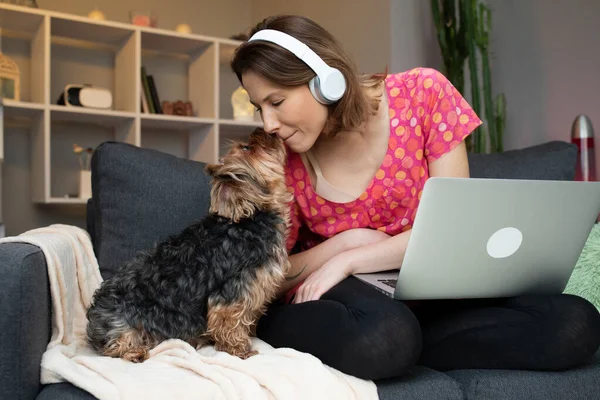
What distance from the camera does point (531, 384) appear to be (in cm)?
130

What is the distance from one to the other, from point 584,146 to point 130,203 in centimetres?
193

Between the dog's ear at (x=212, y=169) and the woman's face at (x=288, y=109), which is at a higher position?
the woman's face at (x=288, y=109)

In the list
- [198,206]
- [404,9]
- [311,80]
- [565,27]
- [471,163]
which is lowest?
[198,206]

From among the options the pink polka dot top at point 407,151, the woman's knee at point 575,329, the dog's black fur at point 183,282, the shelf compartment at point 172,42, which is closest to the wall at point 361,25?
the shelf compartment at point 172,42

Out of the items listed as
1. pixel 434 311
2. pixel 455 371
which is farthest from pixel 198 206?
pixel 455 371

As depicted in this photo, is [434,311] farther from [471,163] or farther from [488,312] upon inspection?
[471,163]

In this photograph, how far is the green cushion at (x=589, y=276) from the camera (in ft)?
5.68

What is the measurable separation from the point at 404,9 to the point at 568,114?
124 centimetres

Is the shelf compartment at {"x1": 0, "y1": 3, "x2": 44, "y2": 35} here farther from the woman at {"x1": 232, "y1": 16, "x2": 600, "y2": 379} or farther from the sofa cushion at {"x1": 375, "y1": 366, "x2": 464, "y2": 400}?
the sofa cushion at {"x1": 375, "y1": 366, "x2": 464, "y2": 400}

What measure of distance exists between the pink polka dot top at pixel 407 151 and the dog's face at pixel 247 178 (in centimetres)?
21

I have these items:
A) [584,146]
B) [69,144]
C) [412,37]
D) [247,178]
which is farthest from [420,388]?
[69,144]

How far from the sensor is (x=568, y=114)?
2.99 meters

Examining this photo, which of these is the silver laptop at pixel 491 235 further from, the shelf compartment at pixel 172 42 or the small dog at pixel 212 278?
the shelf compartment at pixel 172 42

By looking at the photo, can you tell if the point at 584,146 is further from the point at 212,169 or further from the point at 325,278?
the point at 212,169
